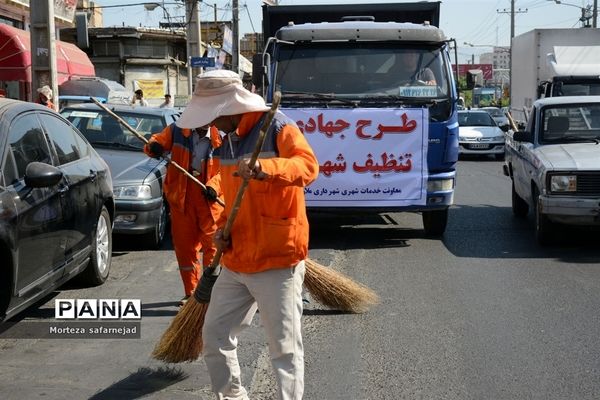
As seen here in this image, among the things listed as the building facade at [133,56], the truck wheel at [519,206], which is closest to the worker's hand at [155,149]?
the truck wheel at [519,206]

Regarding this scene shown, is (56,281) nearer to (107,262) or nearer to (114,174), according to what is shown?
(107,262)

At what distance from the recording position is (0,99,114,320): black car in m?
5.57

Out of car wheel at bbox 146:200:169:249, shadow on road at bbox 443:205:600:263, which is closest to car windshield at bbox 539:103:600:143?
shadow on road at bbox 443:205:600:263

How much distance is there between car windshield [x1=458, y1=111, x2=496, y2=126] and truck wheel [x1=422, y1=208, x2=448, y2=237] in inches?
654

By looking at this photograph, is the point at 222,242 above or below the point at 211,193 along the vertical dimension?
above

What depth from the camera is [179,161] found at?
22.4 feet

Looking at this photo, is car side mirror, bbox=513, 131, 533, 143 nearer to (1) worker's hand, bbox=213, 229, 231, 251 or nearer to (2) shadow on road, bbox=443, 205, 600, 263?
(2) shadow on road, bbox=443, 205, 600, 263

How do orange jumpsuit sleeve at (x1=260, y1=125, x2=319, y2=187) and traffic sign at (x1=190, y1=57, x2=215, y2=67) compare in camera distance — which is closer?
orange jumpsuit sleeve at (x1=260, y1=125, x2=319, y2=187)

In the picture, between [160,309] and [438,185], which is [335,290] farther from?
[438,185]

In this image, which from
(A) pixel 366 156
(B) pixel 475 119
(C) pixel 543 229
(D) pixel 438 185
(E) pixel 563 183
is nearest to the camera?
(E) pixel 563 183

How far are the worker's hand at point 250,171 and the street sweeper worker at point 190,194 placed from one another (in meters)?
2.94

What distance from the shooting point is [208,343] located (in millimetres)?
4336

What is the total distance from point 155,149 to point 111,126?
4672 mm

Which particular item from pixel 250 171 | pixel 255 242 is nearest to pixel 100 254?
pixel 255 242
